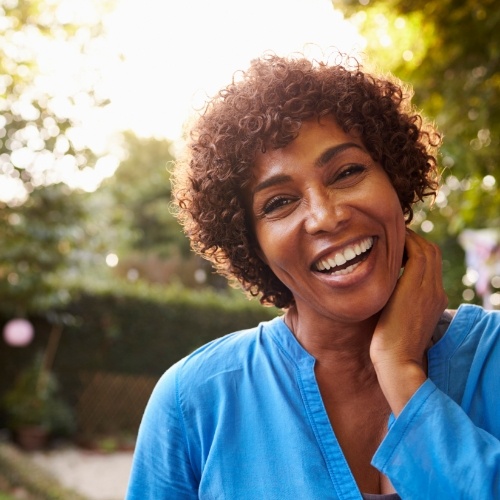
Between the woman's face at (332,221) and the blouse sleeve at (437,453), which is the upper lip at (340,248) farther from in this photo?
the blouse sleeve at (437,453)

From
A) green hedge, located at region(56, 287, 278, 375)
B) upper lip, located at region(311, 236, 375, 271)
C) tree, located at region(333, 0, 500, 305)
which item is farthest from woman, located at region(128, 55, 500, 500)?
green hedge, located at region(56, 287, 278, 375)

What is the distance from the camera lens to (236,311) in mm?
14227

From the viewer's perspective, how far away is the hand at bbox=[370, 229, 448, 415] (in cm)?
155

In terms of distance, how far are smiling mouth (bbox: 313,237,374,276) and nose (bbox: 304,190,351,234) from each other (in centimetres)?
6

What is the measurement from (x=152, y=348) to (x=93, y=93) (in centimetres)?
697

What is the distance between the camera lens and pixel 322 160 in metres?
1.70

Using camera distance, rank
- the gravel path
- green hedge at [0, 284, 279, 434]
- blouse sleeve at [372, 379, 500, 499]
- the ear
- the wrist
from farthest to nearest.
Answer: green hedge at [0, 284, 279, 434], the gravel path, the ear, the wrist, blouse sleeve at [372, 379, 500, 499]

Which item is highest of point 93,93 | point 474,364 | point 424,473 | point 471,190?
point 93,93

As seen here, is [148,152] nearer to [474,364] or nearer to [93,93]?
[93,93]

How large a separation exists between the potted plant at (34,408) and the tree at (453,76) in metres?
8.66

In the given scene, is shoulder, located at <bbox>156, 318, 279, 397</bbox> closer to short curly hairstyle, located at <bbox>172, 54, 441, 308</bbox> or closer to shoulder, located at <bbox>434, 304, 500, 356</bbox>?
short curly hairstyle, located at <bbox>172, 54, 441, 308</bbox>

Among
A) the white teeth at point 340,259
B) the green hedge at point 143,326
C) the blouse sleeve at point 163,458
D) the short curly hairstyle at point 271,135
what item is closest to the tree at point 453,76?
the short curly hairstyle at point 271,135

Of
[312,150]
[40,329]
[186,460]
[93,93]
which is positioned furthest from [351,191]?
[40,329]

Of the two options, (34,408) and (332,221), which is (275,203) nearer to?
(332,221)
